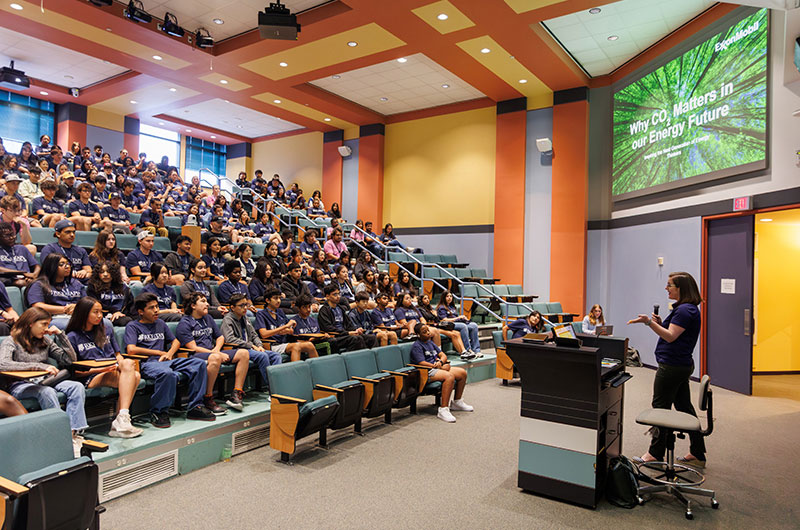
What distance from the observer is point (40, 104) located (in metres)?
12.2

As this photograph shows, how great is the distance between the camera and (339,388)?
13.7 feet

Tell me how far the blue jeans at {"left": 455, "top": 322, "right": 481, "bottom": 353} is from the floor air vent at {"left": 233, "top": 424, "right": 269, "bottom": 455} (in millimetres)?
3679

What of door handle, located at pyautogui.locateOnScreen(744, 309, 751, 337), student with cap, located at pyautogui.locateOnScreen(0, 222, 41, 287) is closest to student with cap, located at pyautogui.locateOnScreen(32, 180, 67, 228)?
student with cap, located at pyautogui.locateOnScreen(0, 222, 41, 287)

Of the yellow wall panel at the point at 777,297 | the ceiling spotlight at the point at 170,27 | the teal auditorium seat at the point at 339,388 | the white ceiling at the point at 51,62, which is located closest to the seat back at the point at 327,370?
the teal auditorium seat at the point at 339,388

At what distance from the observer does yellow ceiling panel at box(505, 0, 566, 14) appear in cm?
682

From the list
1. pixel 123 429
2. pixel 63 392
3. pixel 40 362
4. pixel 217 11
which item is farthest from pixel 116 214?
pixel 123 429

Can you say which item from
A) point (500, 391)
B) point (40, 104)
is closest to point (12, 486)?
point (500, 391)

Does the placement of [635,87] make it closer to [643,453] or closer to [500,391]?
[500,391]

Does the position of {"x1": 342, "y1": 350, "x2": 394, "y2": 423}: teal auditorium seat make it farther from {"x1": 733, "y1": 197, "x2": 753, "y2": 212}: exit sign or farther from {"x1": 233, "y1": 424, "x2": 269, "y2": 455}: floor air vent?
{"x1": 733, "y1": 197, "x2": 753, "y2": 212}: exit sign

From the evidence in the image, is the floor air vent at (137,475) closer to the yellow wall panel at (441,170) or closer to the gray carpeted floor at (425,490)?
the gray carpeted floor at (425,490)

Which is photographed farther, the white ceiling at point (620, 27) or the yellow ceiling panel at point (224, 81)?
the yellow ceiling panel at point (224, 81)

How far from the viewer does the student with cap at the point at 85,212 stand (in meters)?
6.38

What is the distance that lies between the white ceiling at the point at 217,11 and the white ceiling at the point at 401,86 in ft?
7.21

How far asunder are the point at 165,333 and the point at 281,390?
1.19m
